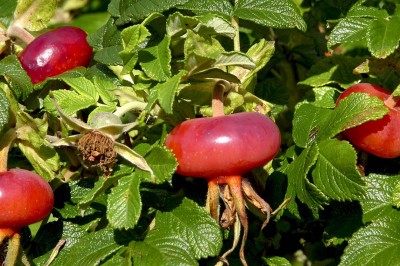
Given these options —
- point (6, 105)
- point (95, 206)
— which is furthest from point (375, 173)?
point (6, 105)

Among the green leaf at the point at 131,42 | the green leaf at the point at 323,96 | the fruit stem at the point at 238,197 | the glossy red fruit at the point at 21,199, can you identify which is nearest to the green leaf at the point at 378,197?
the green leaf at the point at 323,96

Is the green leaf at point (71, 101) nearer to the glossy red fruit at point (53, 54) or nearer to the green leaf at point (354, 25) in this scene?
the glossy red fruit at point (53, 54)

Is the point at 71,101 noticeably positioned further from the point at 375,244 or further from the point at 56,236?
the point at 375,244

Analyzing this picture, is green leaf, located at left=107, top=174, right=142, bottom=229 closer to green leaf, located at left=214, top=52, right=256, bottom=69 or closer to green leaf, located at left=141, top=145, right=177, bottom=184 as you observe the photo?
green leaf, located at left=141, top=145, right=177, bottom=184

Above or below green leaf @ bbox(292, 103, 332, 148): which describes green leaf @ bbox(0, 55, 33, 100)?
above

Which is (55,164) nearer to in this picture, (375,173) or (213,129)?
(213,129)

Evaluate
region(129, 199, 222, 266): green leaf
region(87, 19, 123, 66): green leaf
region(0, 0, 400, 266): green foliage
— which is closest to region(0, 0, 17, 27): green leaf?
region(0, 0, 400, 266): green foliage
